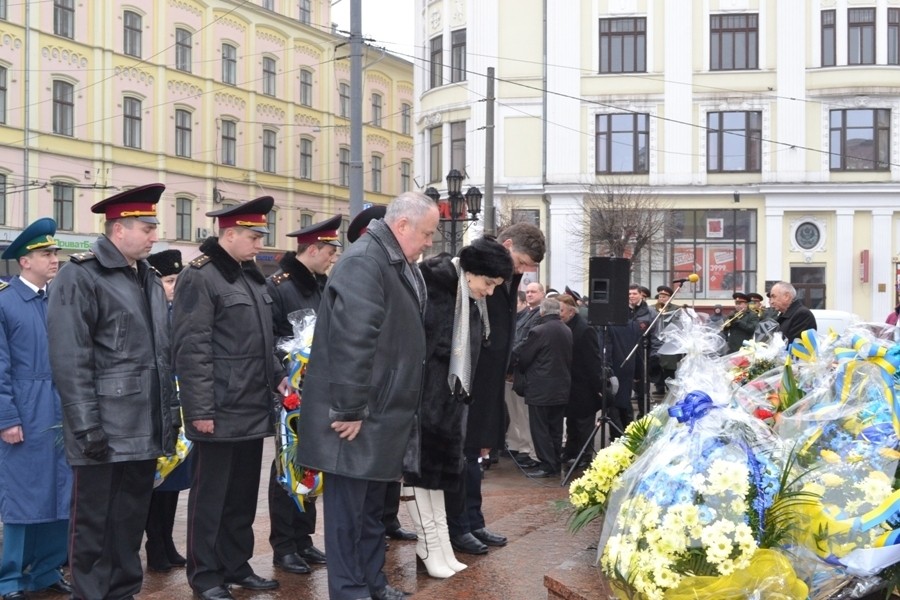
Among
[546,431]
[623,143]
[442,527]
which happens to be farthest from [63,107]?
[442,527]

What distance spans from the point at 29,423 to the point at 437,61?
32960 mm

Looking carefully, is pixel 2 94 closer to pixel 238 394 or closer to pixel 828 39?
pixel 828 39

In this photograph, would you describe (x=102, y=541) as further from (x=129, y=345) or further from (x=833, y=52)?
(x=833, y=52)

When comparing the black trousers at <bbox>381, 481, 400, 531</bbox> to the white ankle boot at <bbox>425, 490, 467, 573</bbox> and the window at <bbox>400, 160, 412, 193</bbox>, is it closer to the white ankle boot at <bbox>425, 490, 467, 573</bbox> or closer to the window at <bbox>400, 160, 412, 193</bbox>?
the white ankle boot at <bbox>425, 490, 467, 573</bbox>

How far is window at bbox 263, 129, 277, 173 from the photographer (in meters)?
42.3

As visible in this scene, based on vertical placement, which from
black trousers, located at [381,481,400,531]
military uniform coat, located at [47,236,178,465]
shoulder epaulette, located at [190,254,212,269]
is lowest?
black trousers, located at [381,481,400,531]

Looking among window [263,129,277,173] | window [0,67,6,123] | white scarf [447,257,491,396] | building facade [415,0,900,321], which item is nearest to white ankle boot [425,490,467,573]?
white scarf [447,257,491,396]

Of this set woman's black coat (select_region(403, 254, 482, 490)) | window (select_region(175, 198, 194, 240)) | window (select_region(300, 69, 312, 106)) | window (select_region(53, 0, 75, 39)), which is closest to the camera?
woman's black coat (select_region(403, 254, 482, 490))

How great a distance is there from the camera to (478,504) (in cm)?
629

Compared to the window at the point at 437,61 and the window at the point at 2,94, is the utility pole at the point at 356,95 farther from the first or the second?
the window at the point at 437,61

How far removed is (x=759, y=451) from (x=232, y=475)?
2.69 m

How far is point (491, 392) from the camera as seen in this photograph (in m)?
6.14

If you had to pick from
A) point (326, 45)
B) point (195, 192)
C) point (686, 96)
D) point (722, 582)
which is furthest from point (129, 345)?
point (326, 45)

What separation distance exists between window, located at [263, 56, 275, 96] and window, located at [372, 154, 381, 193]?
24.8ft
